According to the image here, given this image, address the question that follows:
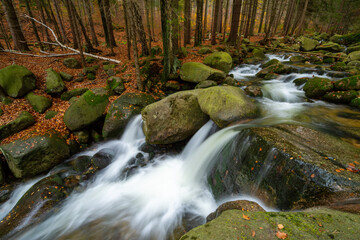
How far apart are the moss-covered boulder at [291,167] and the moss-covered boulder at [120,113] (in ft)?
16.9

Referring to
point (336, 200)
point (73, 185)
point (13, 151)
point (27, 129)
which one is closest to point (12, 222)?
point (73, 185)

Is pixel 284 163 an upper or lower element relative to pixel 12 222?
upper

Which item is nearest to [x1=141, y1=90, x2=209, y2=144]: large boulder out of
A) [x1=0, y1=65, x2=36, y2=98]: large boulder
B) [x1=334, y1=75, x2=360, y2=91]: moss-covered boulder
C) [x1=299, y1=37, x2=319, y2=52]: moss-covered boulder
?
[x1=334, y1=75, x2=360, y2=91]: moss-covered boulder

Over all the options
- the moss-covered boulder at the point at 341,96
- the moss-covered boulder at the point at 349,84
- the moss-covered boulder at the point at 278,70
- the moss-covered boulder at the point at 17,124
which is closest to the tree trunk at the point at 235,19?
the moss-covered boulder at the point at 278,70

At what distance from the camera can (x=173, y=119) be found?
20.9 ft

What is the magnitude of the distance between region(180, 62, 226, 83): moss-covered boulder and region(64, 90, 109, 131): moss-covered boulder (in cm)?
458

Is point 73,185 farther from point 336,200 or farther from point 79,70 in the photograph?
point 79,70

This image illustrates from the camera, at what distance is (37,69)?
9617mm

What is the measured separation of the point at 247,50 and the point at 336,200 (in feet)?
53.4

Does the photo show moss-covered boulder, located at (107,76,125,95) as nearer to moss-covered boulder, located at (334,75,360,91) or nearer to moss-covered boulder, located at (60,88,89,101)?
moss-covered boulder, located at (60,88,89,101)

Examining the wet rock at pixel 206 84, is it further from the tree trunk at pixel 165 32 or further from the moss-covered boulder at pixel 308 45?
the moss-covered boulder at pixel 308 45

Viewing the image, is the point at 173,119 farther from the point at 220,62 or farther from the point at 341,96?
the point at 341,96

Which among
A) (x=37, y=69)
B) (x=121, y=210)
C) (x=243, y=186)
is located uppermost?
(x=37, y=69)

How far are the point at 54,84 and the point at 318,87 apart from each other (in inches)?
502
